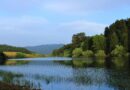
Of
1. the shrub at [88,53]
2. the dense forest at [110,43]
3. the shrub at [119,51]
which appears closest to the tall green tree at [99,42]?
the dense forest at [110,43]

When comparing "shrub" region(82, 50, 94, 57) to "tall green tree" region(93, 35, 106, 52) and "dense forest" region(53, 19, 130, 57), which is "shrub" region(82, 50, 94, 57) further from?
"tall green tree" region(93, 35, 106, 52)

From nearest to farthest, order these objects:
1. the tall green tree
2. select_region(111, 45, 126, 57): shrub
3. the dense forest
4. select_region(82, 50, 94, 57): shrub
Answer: select_region(111, 45, 126, 57): shrub, the dense forest, the tall green tree, select_region(82, 50, 94, 57): shrub

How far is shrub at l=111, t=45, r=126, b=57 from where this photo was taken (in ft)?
475

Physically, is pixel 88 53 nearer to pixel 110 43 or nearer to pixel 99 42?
pixel 99 42

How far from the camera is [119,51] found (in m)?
146

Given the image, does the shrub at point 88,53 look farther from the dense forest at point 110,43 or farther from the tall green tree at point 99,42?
the tall green tree at point 99,42

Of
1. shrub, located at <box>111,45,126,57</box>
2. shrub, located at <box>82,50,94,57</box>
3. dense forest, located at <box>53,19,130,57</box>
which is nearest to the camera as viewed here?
shrub, located at <box>111,45,126,57</box>

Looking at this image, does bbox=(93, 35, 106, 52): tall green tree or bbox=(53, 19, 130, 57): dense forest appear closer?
bbox=(53, 19, 130, 57): dense forest

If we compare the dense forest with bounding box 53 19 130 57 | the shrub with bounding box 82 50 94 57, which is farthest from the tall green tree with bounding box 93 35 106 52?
the shrub with bounding box 82 50 94 57

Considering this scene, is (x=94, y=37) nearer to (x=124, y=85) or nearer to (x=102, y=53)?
(x=102, y=53)

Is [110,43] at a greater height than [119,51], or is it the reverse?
[110,43]

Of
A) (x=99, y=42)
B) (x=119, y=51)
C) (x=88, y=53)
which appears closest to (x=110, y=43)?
(x=99, y=42)

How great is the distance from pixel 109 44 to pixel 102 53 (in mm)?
4959

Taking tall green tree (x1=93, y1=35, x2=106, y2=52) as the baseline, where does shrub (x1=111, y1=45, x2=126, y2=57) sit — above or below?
below
